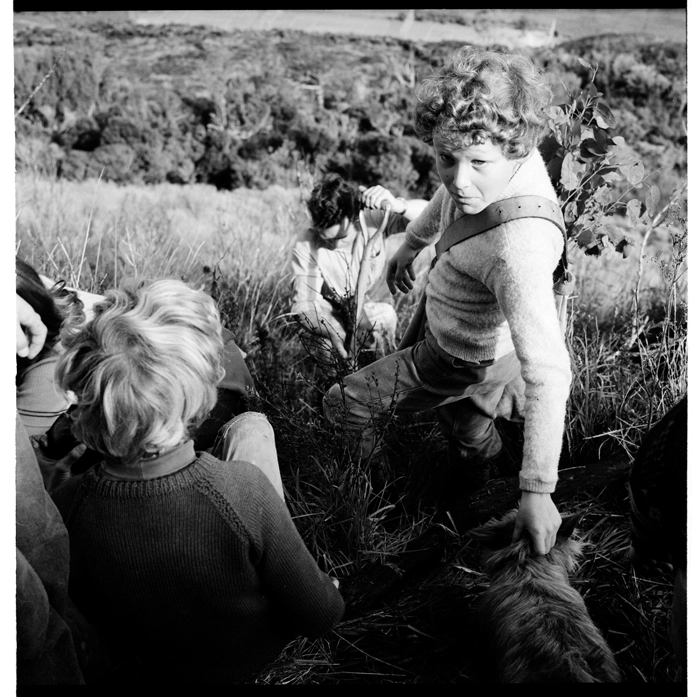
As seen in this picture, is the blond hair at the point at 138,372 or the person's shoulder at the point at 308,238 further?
the person's shoulder at the point at 308,238

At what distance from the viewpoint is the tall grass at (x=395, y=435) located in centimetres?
235

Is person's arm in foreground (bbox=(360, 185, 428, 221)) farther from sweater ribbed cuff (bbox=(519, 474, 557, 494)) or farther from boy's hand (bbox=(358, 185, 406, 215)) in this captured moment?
sweater ribbed cuff (bbox=(519, 474, 557, 494))

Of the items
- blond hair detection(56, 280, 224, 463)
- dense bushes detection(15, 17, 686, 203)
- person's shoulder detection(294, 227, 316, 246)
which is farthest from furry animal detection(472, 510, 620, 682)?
dense bushes detection(15, 17, 686, 203)

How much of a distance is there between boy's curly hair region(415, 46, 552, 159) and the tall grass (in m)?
1.01

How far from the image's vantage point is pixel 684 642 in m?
1.88

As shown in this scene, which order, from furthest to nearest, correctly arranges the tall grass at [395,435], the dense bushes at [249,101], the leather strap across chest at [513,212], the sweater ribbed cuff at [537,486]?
the dense bushes at [249,101] → the tall grass at [395,435] → the leather strap across chest at [513,212] → the sweater ribbed cuff at [537,486]

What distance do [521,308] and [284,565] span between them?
979 mm

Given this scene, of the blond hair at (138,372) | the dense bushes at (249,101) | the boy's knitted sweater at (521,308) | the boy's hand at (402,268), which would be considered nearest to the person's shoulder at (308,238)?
the boy's hand at (402,268)

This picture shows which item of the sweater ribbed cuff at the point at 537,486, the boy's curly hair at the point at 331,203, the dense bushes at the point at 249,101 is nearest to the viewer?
the sweater ribbed cuff at the point at 537,486

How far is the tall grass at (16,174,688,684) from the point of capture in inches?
92.4

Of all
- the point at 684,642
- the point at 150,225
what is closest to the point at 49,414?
the point at 684,642

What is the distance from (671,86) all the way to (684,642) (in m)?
7.08

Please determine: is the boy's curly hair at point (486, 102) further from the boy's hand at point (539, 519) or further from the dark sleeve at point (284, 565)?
the dark sleeve at point (284, 565)

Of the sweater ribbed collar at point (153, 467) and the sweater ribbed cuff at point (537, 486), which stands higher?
the sweater ribbed collar at point (153, 467)
